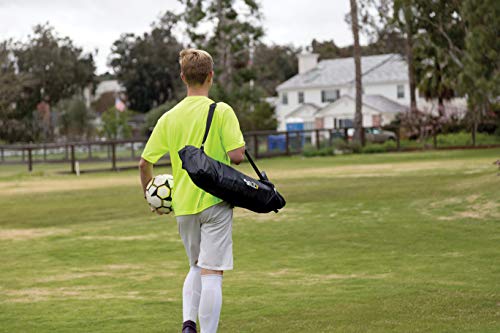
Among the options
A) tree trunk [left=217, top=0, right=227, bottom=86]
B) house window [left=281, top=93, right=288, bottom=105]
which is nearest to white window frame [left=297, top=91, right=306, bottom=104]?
house window [left=281, top=93, right=288, bottom=105]

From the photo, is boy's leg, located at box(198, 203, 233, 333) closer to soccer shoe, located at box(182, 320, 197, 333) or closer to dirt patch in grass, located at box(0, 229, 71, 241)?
soccer shoe, located at box(182, 320, 197, 333)

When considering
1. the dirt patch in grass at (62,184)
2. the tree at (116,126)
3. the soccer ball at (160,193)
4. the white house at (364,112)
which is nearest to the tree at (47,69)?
the tree at (116,126)

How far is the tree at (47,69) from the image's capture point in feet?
339

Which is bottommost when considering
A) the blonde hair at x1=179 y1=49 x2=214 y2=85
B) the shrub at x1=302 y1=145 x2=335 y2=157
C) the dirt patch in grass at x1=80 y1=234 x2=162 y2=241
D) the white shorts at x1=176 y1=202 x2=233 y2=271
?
the dirt patch in grass at x1=80 y1=234 x2=162 y2=241

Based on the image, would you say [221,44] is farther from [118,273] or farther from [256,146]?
[118,273]

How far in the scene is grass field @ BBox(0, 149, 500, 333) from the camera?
8320mm

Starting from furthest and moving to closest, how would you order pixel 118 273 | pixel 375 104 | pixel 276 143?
pixel 375 104 → pixel 276 143 → pixel 118 273

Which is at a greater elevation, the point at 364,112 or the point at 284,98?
the point at 284,98

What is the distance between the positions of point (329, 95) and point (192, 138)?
8869 cm

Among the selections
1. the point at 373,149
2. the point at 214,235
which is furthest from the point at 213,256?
the point at 373,149

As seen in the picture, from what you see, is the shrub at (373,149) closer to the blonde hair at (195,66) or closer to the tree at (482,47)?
the tree at (482,47)

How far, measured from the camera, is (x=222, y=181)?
246 inches

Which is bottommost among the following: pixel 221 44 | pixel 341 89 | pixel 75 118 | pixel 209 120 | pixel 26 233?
pixel 26 233

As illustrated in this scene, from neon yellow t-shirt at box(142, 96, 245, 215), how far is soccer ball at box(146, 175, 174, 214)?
0.93 feet
